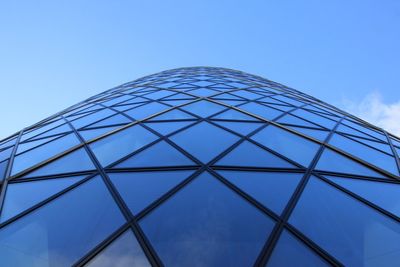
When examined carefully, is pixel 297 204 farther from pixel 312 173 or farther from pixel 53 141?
pixel 53 141

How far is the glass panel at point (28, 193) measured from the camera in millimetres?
6699

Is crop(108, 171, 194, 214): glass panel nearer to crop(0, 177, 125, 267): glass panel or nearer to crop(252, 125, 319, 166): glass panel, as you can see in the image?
crop(0, 177, 125, 267): glass panel

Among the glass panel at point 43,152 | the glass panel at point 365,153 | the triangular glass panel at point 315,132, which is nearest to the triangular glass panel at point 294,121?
the triangular glass panel at point 315,132

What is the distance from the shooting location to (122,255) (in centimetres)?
500

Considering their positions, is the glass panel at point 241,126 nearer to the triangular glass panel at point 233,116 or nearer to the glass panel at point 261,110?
the triangular glass panel at point 233,116

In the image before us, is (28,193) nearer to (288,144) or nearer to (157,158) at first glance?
(157,158)

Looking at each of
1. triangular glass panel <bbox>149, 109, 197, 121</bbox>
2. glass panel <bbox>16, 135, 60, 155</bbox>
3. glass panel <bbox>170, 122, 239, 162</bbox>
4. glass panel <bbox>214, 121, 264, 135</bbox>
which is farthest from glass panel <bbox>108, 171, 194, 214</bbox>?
glass panel <bbox>16, 135, 60, 155</bbox>

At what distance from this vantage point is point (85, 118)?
1337 centimetres

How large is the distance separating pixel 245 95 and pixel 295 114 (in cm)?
320

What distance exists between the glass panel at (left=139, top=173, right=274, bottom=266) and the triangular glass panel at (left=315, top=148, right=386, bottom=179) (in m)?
2.96

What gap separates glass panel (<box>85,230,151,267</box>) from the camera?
4.89 meters

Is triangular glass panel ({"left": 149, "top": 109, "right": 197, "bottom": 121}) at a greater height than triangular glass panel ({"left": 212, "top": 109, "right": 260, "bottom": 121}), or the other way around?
triangular glass panel ({"left": 212, "top": 109, "right": 260, "bottom": 121})

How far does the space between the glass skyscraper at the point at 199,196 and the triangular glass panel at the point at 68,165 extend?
0.12ft

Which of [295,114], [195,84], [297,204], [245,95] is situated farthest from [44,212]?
[195,84]
